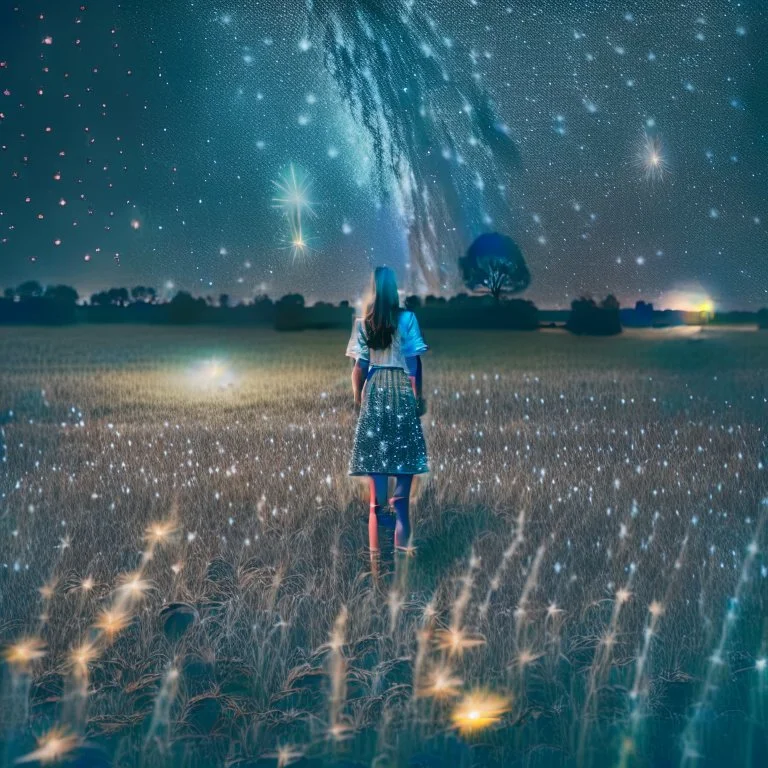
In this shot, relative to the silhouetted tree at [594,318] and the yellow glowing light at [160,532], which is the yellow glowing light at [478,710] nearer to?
the yellow glowing light at [160,532]

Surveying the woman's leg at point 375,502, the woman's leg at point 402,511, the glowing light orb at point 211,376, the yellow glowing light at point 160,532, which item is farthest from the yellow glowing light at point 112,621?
the glowing light orb at point 211,376

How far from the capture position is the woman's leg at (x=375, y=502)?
5727mm

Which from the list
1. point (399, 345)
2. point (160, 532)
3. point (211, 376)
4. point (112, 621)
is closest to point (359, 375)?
point (399, 345)

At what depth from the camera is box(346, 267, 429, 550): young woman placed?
17.4ft

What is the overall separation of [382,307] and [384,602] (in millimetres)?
1759

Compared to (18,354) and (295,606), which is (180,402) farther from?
(18,354)

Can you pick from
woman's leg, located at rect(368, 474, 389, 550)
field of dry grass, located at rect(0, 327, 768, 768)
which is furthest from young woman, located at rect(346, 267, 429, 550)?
field of dry grass, located at rect(0, 327, 768, 768)

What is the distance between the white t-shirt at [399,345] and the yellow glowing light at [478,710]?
2.18 meters

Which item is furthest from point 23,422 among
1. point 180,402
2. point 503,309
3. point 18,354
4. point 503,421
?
point 503,309

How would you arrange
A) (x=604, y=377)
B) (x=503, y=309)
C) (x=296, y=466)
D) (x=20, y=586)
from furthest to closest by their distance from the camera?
(x=503, y=309)
(x=604, y=377)
(x=296, y=466)
(x=20, y=586)

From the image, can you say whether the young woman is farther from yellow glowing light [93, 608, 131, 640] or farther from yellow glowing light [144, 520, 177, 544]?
yellow glowing light [144, 520, 177, 544]

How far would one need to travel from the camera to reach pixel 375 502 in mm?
5789

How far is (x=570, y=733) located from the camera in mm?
3582

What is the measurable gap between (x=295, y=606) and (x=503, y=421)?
872cm
